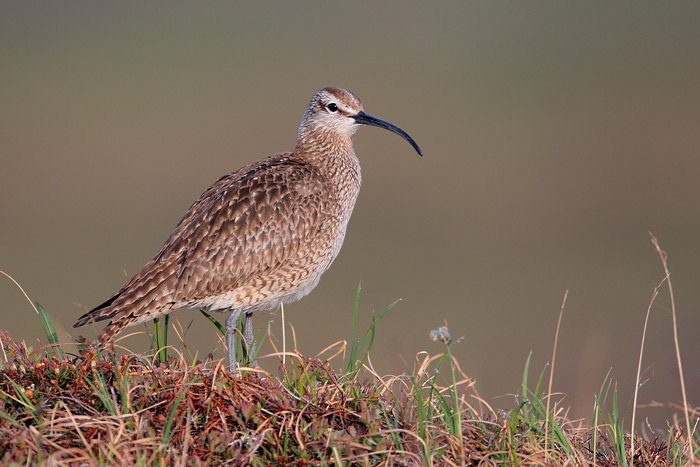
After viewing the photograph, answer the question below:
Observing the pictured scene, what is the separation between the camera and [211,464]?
3730 millimetres

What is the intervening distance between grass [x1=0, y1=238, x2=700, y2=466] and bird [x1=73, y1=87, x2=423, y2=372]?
44.3 inches

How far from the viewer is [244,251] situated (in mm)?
6285

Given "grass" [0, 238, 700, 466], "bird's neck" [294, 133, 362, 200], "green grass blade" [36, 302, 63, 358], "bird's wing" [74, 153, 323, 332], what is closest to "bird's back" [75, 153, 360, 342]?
"bird's wing" [74, 153, 323, 332]

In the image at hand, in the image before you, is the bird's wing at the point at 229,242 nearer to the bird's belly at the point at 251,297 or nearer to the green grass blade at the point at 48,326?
the bird's belly at the point at 251,297

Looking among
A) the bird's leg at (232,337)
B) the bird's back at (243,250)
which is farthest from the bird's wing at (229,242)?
the bird's leg at (232,337)

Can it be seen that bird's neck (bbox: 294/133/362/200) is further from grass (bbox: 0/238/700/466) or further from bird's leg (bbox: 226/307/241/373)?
grass (bbox: 0/238/700/466)

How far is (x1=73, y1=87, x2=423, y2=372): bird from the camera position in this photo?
5.95 m

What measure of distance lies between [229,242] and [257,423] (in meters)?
2.41

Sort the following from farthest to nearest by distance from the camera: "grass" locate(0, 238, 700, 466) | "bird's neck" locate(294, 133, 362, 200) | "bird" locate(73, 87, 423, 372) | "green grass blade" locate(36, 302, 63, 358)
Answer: "bird's neck" locate(294, 133, 362, 200) → "bird" locate(73, 87, 423, 372) → "green grass blade" locate(36, 302, 63, 358) → "grass" locate(0, 238, 700, 466)

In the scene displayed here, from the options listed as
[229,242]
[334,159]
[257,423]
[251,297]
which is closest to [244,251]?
[229,242]

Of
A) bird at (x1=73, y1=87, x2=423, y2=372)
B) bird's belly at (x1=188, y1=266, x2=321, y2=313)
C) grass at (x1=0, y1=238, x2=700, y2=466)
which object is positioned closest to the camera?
grass at (x1=0, y1=238, x2=700, y2=466)

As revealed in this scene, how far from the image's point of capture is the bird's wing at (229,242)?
19.5 feet

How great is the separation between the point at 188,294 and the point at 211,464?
8.08 ft

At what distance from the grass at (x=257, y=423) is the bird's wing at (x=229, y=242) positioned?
1.20 meters
